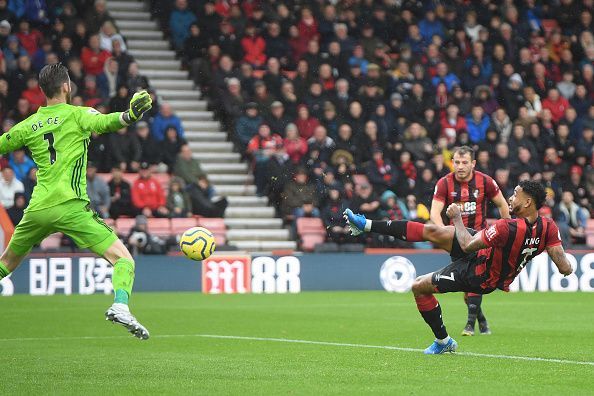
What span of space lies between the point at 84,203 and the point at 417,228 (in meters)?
3.27

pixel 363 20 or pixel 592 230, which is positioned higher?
pixel 363 20

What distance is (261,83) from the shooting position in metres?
26.0

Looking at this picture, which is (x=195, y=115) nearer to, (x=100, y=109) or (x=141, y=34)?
(x=141, y=34)

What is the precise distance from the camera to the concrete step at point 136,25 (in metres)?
29.0

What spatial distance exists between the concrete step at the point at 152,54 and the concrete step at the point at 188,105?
132cm

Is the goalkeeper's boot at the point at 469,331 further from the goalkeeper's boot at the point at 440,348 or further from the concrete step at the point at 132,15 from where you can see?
the concrete step at the point at 132,15

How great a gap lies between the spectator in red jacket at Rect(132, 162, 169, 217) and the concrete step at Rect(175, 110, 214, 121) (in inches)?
170

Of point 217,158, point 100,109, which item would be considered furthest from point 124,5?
point 100,109

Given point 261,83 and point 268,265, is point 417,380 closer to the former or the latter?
point 268,265

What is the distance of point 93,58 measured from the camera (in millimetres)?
25172

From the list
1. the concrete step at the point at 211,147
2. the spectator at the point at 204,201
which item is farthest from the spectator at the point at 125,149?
the concrete step at the point at 211,147

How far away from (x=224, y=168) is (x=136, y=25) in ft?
15.3

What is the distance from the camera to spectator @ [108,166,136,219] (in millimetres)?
23391

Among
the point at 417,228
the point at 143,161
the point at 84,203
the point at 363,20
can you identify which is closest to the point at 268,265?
the point at 143,161
